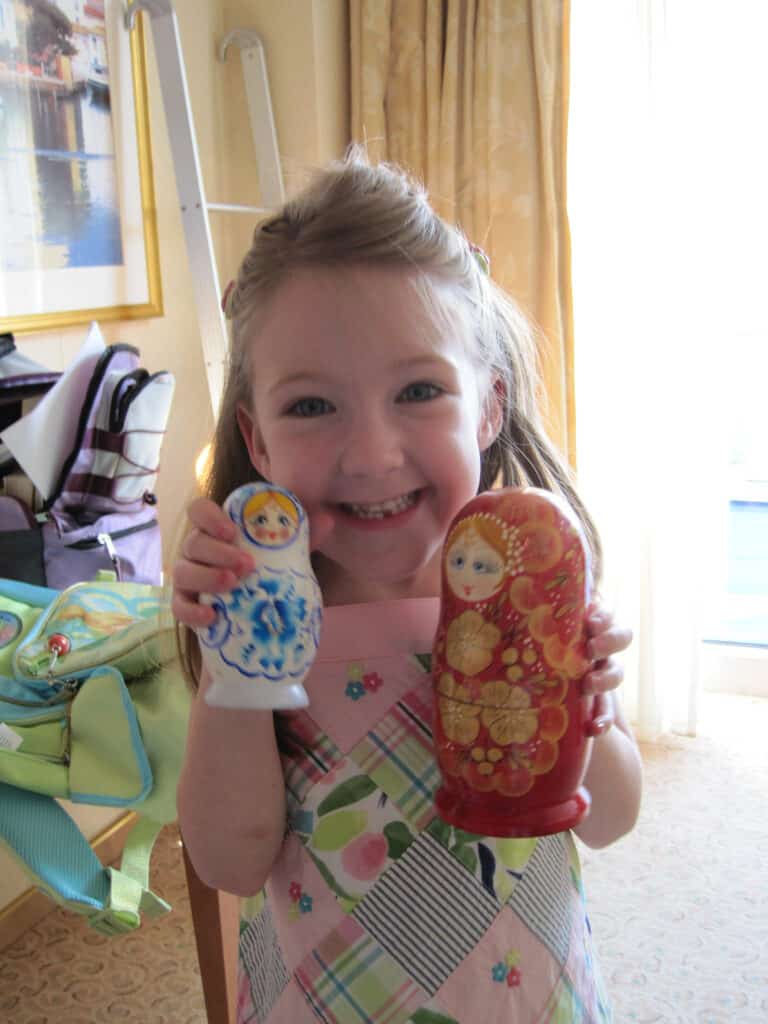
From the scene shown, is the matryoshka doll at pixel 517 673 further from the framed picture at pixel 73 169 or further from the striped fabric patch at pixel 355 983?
the framed picture at pixel 73 169

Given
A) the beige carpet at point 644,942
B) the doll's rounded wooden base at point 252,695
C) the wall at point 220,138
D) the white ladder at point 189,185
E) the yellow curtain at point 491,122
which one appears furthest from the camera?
the yellow curtain at point 491,122

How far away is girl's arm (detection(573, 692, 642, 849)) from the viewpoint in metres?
0.75

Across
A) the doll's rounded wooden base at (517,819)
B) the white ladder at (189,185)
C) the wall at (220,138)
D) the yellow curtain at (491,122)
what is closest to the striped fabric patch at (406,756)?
the doll's rounded wooden base at (517,819)

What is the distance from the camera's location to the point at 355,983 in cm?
68

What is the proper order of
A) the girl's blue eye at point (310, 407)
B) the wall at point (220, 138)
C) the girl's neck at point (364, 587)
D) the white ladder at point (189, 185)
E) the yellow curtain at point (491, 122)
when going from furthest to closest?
the yellow curtain at point (491, 122) < the wall at point (220, 138) < the white ladder at point (189, 185) < the girl's neck at point (364, 587) < the girl's blue eye at point (310, 407)

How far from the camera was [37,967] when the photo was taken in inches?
69.6

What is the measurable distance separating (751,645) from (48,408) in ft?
7.45

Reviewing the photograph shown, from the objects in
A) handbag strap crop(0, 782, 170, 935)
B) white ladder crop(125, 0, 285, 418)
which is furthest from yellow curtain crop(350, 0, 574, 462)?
handbag strap crop(0, 782, 170, 935)

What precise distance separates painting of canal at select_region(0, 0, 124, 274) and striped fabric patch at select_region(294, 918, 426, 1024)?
151 cm

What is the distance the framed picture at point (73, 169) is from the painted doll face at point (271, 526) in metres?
1.41

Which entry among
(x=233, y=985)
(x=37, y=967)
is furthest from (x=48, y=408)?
(x=37, y=967)

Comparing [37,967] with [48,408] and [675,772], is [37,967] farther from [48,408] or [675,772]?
[675,772]

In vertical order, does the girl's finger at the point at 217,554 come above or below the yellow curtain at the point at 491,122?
below

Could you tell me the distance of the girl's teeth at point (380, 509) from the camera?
2.20 feet
